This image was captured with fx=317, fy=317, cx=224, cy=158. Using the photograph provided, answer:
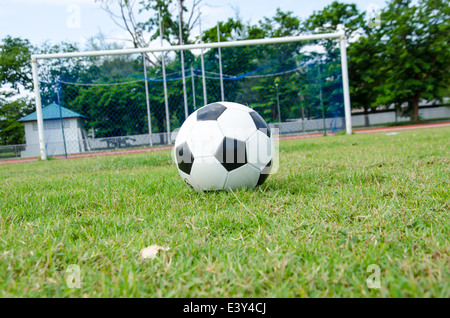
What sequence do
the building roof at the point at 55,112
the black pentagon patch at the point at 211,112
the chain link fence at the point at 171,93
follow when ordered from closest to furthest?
the black pentagon patch at the point at 211,112, the building roof at the point at 55,112, the chain link fence at the point at 171,93

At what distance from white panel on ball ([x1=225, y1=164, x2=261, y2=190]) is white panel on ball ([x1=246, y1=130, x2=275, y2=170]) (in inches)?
2.0

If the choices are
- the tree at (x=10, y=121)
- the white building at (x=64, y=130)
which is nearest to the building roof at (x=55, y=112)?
the white building at (x=64, y=130)

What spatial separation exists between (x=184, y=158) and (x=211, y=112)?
0.42 meters

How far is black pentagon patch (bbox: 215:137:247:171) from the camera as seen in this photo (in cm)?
229

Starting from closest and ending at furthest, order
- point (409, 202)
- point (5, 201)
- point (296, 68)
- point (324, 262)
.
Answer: point (324, 262)
point (409, 202)
point (5, 201)
point (296, 68)

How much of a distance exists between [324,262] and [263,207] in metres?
0.80

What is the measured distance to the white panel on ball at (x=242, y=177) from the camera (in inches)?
92.3

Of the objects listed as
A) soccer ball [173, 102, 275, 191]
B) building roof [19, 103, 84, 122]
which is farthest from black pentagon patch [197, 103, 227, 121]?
building roof [19, 103, 84, 122]

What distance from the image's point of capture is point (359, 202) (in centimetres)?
191

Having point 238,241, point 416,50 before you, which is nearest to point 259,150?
point 238,241

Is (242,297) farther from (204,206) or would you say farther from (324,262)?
(204,206)

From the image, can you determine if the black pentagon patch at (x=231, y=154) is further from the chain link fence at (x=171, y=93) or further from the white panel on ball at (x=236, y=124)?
the chain link fence at (x=171, y=93)
